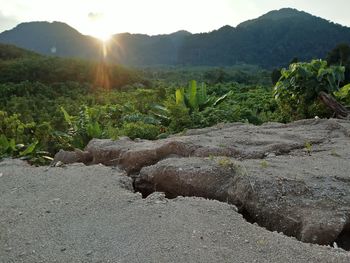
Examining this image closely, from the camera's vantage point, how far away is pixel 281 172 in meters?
4.24

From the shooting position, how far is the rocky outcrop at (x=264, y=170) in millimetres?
3531

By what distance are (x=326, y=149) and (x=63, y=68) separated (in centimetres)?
2878

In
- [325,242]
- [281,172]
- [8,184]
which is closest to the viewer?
[325,242]

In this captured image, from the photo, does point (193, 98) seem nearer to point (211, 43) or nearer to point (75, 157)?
point (75, 157)

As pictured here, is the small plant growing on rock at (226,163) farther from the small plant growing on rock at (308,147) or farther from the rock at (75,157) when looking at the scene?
the rock at (75,157)

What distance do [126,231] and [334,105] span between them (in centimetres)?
589

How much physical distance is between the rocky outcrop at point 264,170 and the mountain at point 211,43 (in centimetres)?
10354

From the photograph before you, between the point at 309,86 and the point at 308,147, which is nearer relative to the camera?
the point at 308,147

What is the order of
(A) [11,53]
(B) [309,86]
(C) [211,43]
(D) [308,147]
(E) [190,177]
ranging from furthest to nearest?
(C) [211,43], (A) [11,53], (B) [309,86], (D) [308,147], (E) [190,177]

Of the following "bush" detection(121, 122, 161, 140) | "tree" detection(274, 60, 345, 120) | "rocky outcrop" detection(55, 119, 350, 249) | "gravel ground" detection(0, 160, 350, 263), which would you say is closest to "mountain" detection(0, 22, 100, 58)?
"tree" detection(274, 60, 345, 120)

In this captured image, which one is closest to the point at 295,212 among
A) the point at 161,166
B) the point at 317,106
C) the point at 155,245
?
the point at 155,245

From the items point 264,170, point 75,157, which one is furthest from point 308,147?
point 75,157

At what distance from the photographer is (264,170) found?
4.30 meters

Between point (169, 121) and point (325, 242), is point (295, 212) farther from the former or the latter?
point (169, 121)
